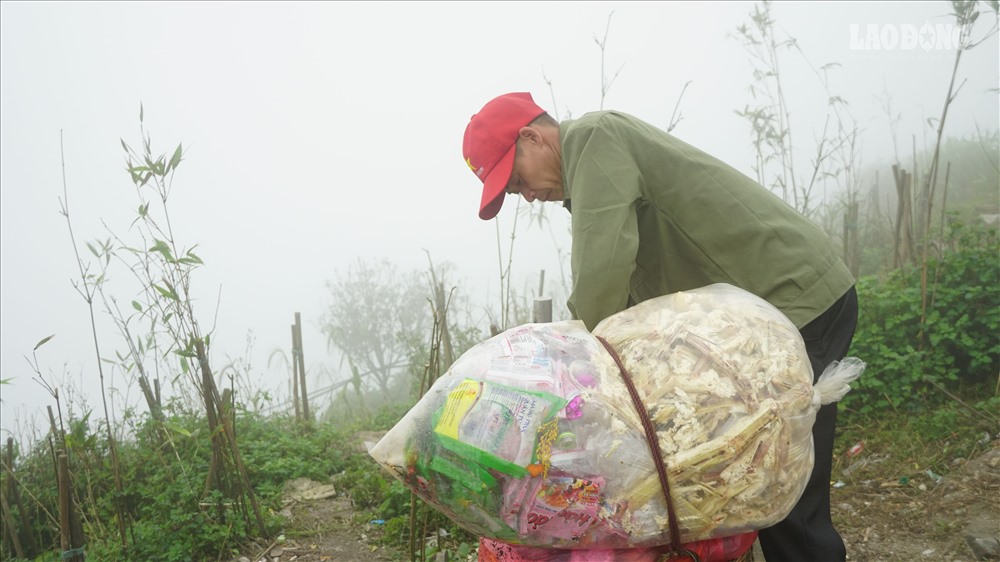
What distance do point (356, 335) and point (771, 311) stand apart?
298 inches

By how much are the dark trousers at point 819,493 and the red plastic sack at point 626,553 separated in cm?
38

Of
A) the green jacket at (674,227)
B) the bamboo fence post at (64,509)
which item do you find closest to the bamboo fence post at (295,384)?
the bamboo fence post at (64,509)

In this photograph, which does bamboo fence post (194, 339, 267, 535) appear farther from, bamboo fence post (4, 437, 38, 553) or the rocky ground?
bamboo fence post (4, 437, 38, 553)

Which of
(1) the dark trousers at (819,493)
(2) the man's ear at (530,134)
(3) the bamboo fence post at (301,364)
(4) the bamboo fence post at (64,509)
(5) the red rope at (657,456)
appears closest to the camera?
(5) the red rope at (657,456)

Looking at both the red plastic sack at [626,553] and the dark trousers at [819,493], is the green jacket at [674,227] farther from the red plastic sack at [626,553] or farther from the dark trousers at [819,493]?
the red plastic sack at [626,553]

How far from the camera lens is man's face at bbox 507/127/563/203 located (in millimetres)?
2107

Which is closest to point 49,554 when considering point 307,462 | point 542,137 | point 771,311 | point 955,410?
point 307,462

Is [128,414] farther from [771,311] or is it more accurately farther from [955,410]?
[955,410]

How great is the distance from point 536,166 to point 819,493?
3.88 feet

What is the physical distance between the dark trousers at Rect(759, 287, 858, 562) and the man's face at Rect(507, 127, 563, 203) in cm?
82

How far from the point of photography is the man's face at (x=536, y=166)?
6.91 ft

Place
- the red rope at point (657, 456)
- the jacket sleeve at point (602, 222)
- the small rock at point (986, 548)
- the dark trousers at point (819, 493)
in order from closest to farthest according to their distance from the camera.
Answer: the red rope at point (657, 456)
the jacket sleeve at point (602, 222)
the dark trousers at point (819, 493)
the small rock at point (986, 548)

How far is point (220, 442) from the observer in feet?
10.5

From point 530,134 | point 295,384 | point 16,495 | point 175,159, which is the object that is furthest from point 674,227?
point 295,384
